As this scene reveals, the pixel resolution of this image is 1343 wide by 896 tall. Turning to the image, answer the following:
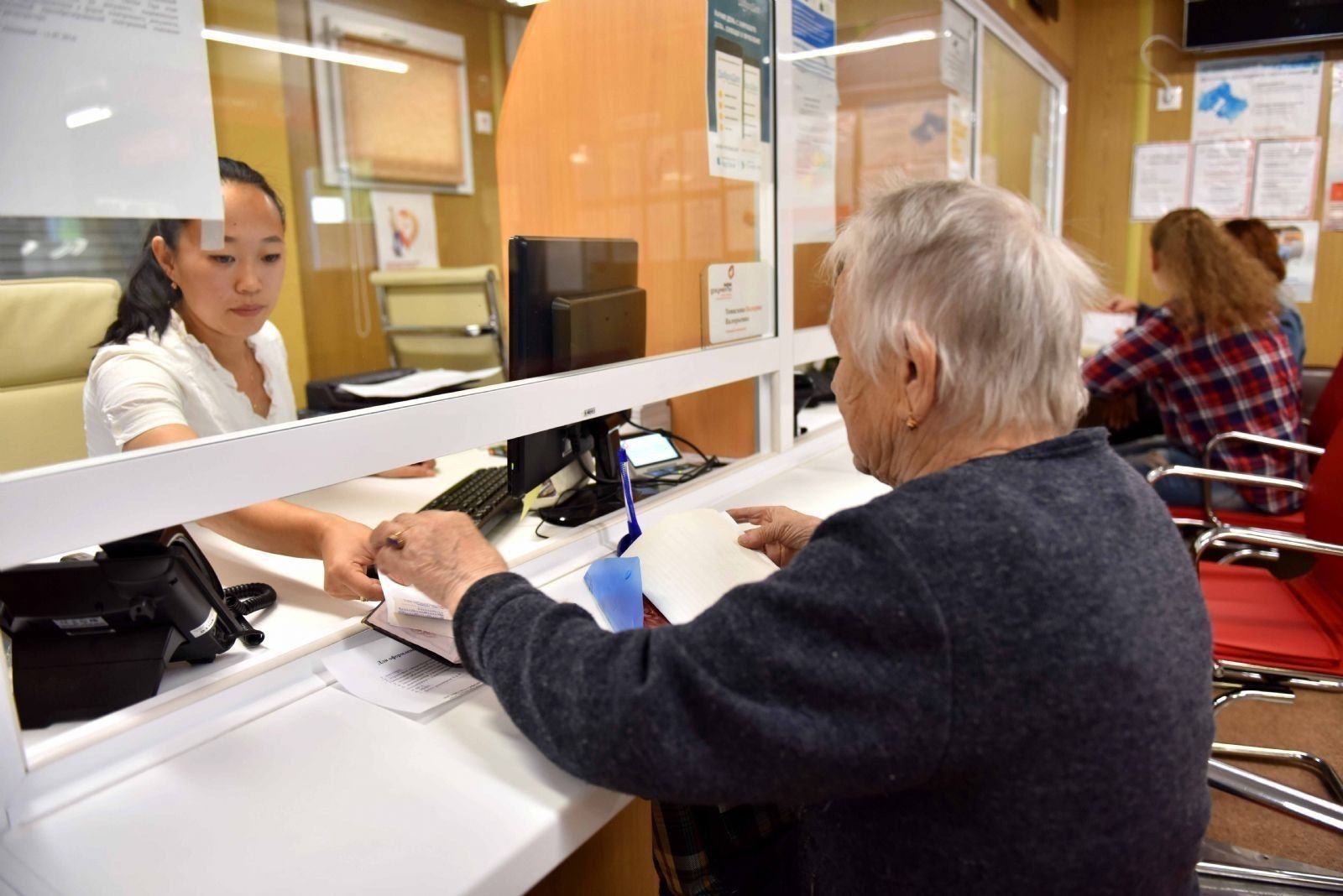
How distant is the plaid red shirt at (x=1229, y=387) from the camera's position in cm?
269

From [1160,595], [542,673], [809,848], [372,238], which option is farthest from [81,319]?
[372,238]

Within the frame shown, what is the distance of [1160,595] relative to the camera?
0.68 meters

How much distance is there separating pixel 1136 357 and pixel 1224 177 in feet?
6.77

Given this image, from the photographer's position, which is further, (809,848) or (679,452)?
(679,452)

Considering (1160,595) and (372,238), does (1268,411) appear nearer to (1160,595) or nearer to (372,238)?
(1160,595)

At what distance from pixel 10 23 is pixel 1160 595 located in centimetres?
110

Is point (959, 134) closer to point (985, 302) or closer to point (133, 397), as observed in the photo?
point (985, 302)

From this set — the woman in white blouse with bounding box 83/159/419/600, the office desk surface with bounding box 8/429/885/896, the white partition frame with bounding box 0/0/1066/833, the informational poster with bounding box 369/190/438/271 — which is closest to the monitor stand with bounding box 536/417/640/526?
the white partition frame with bounding box 0/0/1066/833

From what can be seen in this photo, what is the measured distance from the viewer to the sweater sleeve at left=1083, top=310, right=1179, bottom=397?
2.86m

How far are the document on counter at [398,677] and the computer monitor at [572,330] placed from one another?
0.40 meters

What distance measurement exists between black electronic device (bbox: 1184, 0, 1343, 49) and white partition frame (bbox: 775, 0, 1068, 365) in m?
0.61

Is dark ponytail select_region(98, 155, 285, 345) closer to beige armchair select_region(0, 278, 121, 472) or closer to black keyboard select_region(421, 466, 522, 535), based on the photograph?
beige armchair select_region(0, 278, 121, 472)

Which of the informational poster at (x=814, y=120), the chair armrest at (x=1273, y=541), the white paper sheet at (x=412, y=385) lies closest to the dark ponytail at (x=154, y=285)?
the white paper sheet at (x=412, y=385)

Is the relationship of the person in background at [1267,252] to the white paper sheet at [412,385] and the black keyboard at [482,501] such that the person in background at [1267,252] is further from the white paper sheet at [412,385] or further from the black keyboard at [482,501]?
the black keyboard at [482,501]
